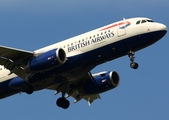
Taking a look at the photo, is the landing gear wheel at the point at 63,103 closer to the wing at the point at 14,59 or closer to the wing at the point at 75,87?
the wing at the point at 75,87

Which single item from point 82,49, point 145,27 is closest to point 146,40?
point 145,27

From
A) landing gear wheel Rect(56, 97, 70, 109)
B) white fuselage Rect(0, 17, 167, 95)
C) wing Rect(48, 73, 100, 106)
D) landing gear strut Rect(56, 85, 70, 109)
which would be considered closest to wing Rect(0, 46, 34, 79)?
white fuselage Rect(0, 17, 167, 95)

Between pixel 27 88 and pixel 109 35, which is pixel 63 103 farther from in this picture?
pixel 109 35

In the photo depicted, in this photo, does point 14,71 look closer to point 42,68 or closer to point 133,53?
point 42,68

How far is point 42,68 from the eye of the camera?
70.5 m

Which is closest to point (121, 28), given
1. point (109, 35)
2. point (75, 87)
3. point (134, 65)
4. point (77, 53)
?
point (109, 35)

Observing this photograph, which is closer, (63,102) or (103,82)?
(103,82)

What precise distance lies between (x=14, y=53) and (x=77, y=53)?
244 inches

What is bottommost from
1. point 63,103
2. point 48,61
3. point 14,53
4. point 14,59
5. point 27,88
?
point 27,88

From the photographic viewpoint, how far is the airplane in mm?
71125

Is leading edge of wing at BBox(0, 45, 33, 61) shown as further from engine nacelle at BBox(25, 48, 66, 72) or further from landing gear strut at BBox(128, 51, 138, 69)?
landing gear strut at BBox(128, 51, 138, 69)

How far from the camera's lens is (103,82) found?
77.9m

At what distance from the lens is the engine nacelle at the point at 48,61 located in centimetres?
7006

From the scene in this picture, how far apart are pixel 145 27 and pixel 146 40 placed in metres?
1.35
